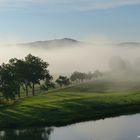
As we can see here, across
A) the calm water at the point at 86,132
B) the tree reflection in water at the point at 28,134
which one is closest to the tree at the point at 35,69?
the calm water at the point at 86,132

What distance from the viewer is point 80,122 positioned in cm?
11138

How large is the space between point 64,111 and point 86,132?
64.0 feet

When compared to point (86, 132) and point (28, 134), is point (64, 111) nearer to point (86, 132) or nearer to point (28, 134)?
point (86, 132)

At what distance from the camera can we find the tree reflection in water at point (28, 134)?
320 feet

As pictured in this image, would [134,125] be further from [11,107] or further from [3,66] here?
[3,66]

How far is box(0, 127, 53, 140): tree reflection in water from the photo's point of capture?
97.7 metres

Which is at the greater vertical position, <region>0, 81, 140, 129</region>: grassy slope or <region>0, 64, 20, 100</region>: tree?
<region>0, 64, 20, 100</region>: tree

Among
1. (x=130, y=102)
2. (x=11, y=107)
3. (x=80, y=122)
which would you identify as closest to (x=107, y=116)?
(x=80, y=122)

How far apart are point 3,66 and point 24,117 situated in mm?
51759

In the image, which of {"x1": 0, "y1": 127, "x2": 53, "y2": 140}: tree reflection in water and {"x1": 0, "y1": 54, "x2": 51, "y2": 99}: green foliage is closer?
{"x1": 0, "y1": 127, "x2": 53, "y2": 140}: tree reflection in water

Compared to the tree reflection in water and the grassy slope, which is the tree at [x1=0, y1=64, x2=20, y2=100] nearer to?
the grassy slope

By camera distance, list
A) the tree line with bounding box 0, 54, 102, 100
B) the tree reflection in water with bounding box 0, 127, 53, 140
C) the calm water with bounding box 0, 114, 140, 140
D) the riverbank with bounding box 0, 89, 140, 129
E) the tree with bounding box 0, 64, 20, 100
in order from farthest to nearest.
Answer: the tree line with bounding box 0, 54, 102, 100 < the tree with bounding box 0, 64, 20, 100 < the riverbank with bounding box 0, 89, 140, 129 < the tree reflection in water with bounding box 0, 127, 53, 140 < the calm water with bounding box 0, 114, 140, 140

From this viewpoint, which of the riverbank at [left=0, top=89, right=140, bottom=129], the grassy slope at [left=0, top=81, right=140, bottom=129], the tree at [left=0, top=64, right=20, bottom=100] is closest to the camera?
the riverbank at [left=0, top=89, right=140, bottom=129]

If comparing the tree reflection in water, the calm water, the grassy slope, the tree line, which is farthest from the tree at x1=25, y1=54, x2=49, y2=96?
the tree reflection in water
